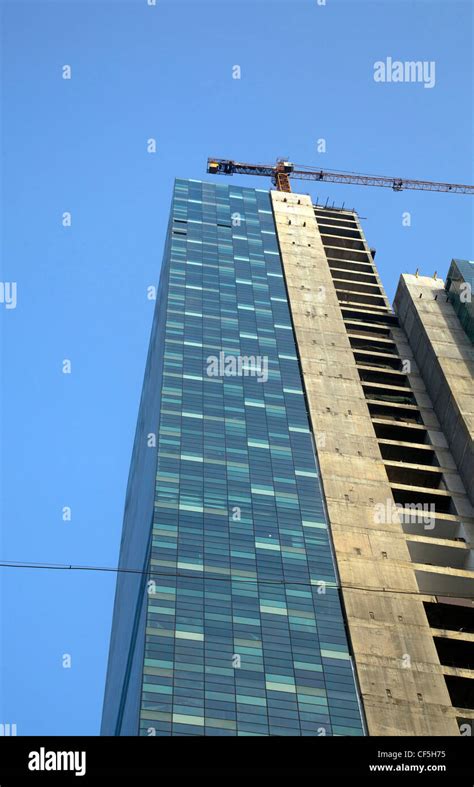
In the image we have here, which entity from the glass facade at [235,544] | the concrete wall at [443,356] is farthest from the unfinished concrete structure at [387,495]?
the glass facade at [235,544]

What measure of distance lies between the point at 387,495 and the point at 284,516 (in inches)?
345

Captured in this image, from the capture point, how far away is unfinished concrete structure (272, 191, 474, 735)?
65.3 metres

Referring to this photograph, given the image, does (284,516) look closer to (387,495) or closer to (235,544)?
(235,544)

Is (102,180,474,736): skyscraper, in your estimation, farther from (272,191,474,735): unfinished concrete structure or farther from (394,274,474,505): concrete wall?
(394,274,474,505): concrete wall

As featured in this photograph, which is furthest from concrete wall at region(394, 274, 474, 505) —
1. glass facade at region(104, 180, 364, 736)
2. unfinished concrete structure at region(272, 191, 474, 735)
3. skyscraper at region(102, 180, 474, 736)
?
glass facade at region(104, 180, 364, 736)

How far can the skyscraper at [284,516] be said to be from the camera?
206 feet

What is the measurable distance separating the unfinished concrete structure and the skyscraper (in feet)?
0.58

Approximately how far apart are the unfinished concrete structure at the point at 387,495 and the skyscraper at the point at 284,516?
0.58 feet

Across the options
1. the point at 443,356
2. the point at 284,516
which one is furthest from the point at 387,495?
the point at 443,356

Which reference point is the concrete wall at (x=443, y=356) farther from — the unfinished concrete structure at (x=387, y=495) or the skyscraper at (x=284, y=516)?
the skyscraper at (x=284, y=516)

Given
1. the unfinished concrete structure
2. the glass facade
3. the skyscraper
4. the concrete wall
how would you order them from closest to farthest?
the glass facade
the skyscraper
the unfinished concrete structure
the concrete wall

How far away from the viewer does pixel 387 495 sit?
80938 mm
